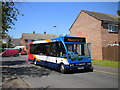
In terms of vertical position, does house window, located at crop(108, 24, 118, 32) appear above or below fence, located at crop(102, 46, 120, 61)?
above

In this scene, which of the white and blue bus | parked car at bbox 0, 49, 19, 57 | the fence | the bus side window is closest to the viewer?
the white and blue bus

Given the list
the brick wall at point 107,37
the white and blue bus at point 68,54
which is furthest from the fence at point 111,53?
the white and blue bus at point 68,54

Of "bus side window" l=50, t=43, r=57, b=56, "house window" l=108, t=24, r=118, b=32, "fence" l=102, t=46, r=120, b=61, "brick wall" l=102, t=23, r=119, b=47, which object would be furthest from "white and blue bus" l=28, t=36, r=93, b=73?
"house window" l=108, t=24, r=118, b=32

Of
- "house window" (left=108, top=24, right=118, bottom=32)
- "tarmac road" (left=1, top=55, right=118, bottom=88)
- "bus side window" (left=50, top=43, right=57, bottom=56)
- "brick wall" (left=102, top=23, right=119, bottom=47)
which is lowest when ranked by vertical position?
"tarmac road" (left=1, top=55, right=118, bottom=88)

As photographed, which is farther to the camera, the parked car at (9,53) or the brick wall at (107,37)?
the parked car at (9,53)

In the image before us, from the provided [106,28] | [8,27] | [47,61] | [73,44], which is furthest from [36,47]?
[106,28]

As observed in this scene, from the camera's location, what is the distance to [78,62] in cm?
1105

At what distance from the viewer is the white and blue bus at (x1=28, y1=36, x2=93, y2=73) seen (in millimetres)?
10914

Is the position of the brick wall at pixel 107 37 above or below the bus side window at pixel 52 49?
above

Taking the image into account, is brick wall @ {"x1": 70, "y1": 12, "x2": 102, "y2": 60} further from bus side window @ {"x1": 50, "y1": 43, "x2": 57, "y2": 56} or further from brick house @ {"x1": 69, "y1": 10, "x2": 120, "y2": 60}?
bus side window @ {"x1": 50, "y1": 43, "x2": 57, "y2": 56}

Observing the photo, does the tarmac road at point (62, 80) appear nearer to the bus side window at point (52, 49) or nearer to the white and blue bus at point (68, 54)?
the white and blue bus at point (68, 54)

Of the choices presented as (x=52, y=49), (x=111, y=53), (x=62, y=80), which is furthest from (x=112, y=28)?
(x=62, y=80)

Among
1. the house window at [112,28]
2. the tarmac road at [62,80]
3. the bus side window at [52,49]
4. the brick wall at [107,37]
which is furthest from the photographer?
the house window at [112,28]

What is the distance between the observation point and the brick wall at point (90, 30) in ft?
73.2
